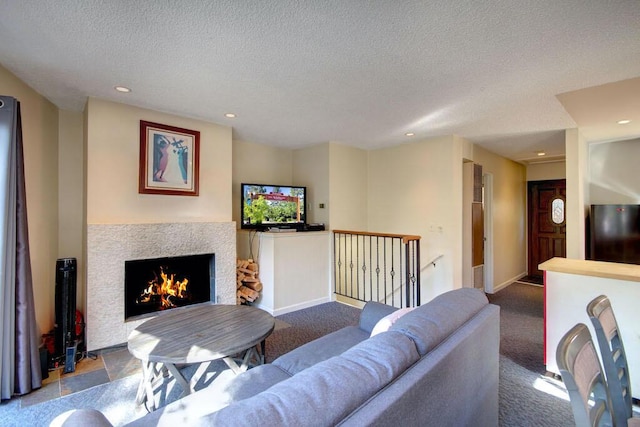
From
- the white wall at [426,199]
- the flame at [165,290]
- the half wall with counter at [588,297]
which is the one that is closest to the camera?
the half wall with counter at [588,297]

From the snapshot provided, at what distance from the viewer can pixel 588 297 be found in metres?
2.20

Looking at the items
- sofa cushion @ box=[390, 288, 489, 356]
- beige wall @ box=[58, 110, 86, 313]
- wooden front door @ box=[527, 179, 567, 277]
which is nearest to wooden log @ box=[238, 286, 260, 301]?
beige wall @ box=[58, 110, 86, 313]

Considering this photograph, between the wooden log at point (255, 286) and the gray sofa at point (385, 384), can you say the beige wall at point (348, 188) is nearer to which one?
the wooden log at point (255, 286)

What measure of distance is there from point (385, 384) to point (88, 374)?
2.67 meters

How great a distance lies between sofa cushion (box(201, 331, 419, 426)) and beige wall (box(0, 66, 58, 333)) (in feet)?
9.53

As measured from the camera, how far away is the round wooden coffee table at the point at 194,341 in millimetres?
1754

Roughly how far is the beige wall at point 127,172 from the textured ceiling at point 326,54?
0.58 ft

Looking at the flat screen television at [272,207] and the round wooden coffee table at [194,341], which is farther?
the flat screen television at [272,207]

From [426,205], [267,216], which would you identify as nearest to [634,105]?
[426,205]

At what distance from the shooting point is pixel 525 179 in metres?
6.11

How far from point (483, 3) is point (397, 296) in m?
4.04

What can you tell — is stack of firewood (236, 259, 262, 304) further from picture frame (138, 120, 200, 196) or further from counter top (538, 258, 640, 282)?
counter top (538, 258, 640, 282)

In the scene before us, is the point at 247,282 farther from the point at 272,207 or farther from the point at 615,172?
the point at 615,172

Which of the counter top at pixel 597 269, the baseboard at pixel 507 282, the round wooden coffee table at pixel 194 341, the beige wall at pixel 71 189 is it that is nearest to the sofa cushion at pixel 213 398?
the round wooden coffee table at pixel 194 341
